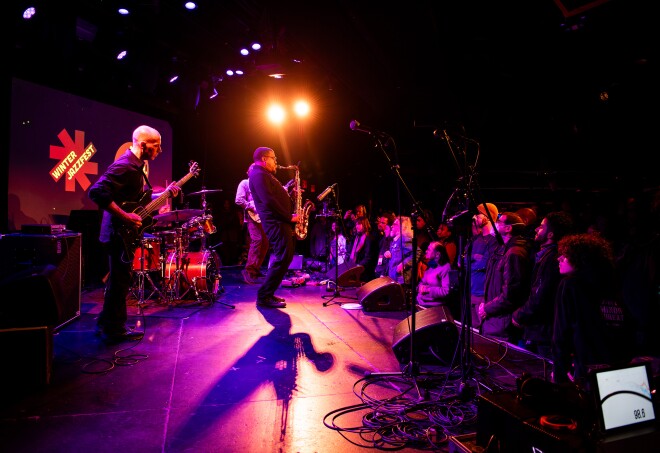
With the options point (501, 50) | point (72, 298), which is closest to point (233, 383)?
point (72, 298)

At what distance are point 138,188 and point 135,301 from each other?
9.06 ft

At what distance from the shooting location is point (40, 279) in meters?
3.45

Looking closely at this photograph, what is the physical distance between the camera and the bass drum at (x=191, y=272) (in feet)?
19.6

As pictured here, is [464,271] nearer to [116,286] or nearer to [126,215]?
[126,215]

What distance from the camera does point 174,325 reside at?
483 cm

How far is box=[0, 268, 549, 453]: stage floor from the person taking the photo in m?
2.32

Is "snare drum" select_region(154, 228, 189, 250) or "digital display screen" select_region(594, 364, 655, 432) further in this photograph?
"snare drum" select_region(154, 228, 189, 250)

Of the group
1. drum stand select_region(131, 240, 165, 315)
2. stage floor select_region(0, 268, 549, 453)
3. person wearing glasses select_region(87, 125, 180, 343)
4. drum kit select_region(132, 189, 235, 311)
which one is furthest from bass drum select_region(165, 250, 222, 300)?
person wearing glasses select_region(87, 125, 180, 343)

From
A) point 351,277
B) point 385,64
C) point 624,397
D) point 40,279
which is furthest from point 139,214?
point 351,277

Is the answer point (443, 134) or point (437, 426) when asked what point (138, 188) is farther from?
point (437, 426)

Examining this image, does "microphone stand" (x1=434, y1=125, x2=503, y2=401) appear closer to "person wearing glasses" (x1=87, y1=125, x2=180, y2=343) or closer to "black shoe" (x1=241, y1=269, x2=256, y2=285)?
"person wearing glasses" (x1=87, y1=125, x2=180, y2=343)

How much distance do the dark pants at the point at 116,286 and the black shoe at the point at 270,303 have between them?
2.01 metres

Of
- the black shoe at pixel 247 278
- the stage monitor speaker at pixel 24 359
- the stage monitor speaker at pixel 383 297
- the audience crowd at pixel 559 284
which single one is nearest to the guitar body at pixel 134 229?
the stage monitor speaker at pixel 24 359

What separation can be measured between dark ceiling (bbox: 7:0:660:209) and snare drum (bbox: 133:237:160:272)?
3.30 m
